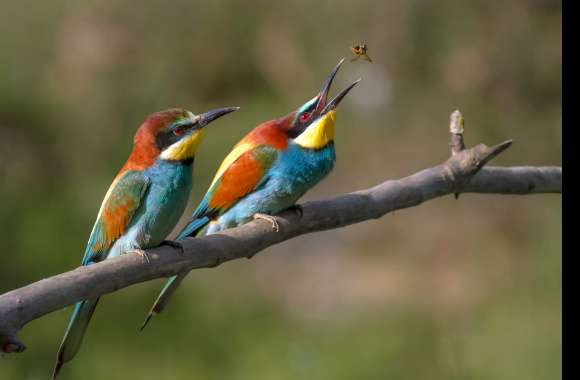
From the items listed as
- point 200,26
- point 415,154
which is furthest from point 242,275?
point 200,26

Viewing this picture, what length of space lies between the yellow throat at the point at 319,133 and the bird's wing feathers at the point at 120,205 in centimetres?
52

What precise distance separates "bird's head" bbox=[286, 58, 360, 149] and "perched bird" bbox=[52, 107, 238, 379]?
0.40 meters

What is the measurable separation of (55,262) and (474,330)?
1849mm

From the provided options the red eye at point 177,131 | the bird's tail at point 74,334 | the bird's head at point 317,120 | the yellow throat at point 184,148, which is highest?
the bird's head at point 317,120

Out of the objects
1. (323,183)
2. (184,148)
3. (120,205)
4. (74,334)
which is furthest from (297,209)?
(323,183)

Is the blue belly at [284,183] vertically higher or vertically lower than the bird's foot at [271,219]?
higher

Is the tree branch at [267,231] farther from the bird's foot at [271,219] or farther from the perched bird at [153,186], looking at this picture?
the perched bird at [153,186]

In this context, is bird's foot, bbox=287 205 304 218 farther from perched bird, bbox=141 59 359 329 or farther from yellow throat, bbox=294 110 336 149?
yellow throat, bbox=294 110 336 149

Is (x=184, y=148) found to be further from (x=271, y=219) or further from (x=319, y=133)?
(x=319, y=133)

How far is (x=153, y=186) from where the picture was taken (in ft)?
7.43

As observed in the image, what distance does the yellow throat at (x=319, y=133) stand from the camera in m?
2.54

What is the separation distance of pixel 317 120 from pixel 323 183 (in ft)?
7.62

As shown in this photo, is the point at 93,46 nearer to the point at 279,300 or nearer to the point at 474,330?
the point at 279,300

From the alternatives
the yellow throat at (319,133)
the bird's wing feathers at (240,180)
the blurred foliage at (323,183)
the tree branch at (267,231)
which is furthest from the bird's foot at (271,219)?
the blurred foliage at (323,183)
